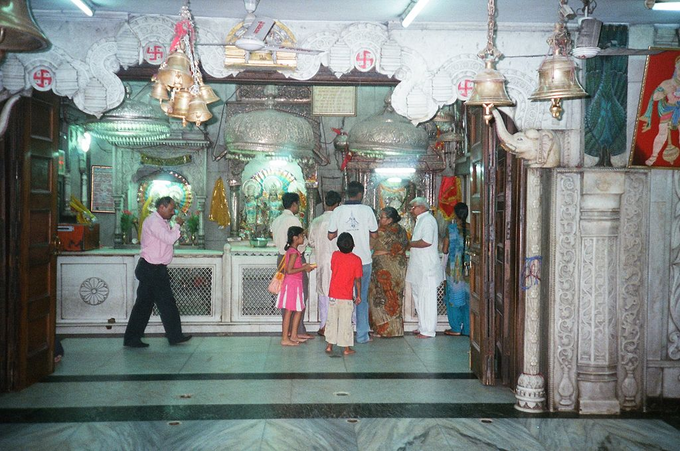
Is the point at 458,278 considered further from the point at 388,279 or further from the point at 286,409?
the point at 286,409

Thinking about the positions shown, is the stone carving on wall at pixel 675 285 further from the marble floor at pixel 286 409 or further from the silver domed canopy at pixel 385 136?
the silver domed canopy at pixel 385 136

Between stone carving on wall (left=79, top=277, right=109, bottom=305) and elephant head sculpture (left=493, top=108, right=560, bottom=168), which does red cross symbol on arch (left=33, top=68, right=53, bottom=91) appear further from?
elephant head sculpture (left=493, top=108, right=560, bottom=168)

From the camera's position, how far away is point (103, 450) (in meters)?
4.02

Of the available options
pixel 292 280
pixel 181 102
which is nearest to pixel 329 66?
pixel 181 102

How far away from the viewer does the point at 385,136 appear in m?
7.34

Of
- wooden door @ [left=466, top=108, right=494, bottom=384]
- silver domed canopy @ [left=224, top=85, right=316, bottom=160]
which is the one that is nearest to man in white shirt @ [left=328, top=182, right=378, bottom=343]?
silver domed canopy @ [left=224, top=85, right=316, bottom=160]

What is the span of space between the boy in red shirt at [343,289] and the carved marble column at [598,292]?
6.87ft

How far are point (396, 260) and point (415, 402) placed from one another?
2.64m

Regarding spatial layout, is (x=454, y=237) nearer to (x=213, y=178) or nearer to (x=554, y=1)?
(x=554, y=1)

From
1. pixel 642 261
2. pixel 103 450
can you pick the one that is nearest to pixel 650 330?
pixel 642 261

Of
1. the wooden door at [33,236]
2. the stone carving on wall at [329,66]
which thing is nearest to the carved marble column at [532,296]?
the stone carving on wall at [329,66]

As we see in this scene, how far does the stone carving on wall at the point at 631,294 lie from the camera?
4.99 metres

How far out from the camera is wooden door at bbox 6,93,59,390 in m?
5.24

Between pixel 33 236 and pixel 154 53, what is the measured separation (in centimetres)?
185
